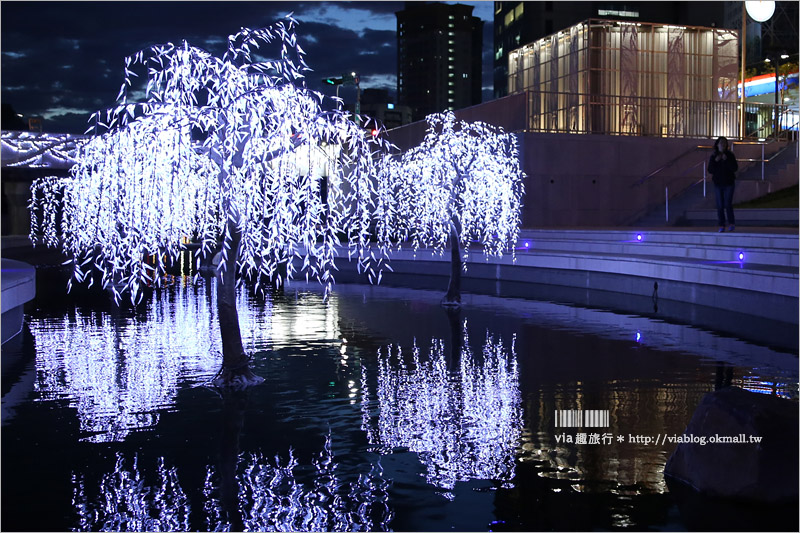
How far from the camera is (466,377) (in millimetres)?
9672

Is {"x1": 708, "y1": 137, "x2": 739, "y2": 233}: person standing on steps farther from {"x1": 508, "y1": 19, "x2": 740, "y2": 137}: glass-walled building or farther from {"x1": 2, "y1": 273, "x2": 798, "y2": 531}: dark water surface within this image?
{"x1": 508, "y1": 19, "x2": 740, "y2": 137}: glass-walled building

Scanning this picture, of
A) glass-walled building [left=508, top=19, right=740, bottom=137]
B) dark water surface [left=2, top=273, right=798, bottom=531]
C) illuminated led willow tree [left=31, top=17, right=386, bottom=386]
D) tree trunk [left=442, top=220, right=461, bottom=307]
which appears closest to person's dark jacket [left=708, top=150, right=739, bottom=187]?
dark water surface [left=2, top=273, right=798, bottom=531]

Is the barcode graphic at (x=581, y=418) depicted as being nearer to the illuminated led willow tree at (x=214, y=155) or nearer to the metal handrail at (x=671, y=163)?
the illuminated led willow tree at (x=214, y=155)

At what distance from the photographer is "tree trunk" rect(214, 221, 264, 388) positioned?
368 inches

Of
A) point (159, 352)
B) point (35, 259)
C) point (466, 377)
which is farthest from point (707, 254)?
point (35, 259)

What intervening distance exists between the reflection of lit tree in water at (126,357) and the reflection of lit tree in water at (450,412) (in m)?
2.17

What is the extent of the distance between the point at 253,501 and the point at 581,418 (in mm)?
3305

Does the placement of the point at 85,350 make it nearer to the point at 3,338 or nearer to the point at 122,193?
the point at 3,338

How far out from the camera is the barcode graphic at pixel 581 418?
24.4 ft

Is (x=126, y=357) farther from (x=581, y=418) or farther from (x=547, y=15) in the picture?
(x=547, y=15)

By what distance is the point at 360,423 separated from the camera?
7.64 metres

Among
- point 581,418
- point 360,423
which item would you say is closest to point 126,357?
point 360,423

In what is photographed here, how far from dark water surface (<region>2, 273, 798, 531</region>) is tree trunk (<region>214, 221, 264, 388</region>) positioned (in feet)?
0.82

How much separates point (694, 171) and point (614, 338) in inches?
823
